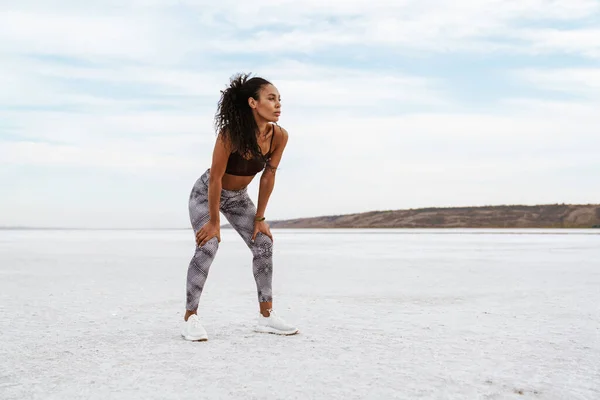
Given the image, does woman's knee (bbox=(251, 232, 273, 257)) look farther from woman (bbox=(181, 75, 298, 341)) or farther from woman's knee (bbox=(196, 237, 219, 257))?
woman's knee (bbox=(196, 237, 219, 257))

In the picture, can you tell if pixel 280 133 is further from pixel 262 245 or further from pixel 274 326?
pixel 274 326

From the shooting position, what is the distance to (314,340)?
3.93 metres

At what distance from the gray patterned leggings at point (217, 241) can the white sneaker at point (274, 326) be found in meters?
0.18

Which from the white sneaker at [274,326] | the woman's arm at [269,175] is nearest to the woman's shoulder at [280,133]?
the woman's arm at [269,175]

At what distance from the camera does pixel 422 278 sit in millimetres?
7773

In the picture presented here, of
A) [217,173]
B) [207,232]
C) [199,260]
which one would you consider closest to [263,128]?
[217,173]

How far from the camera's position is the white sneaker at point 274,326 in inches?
163

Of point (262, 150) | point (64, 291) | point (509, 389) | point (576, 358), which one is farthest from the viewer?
point (64, 291)

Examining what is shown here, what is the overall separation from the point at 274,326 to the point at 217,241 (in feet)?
2.23

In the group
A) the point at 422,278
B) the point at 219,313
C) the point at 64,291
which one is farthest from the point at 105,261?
the point at 219,313

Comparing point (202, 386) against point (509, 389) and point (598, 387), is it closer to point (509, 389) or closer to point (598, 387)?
point (509, 389)

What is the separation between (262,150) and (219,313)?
5.14 ft

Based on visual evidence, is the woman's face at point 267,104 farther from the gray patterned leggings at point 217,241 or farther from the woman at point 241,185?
the gray patterned leggings at point 217,241

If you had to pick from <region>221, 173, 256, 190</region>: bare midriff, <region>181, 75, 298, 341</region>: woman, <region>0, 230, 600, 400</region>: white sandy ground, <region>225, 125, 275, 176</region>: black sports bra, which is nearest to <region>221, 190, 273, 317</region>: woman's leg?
<region>181, 75, 298, 341</region>: woman
